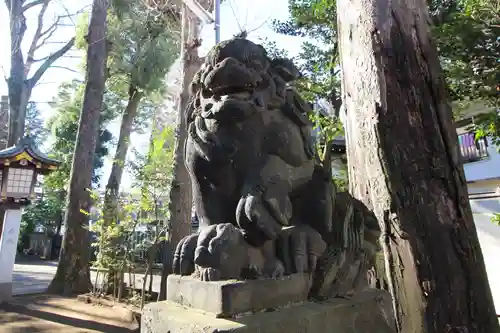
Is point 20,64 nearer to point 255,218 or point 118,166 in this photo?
point 118,166

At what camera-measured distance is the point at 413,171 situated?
93.0 inches

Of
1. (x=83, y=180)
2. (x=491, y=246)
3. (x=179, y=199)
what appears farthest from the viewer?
(x=83, y=180)

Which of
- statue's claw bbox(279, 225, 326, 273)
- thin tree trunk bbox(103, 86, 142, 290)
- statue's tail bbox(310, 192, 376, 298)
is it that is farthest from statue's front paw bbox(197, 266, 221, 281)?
thin tree trunk bbox(103, 86, 142, 290)

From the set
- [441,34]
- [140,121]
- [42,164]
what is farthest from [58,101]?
[441,34]

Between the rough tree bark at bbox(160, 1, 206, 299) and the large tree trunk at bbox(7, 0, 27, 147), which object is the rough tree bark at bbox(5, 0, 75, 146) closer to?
the large tree trunk at bbox(7, 0, 27, 147)

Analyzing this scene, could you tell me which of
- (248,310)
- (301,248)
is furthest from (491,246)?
(248,310)

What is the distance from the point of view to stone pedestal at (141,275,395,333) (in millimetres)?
1273

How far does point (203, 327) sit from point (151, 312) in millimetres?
363

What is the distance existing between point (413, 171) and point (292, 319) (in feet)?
4.73

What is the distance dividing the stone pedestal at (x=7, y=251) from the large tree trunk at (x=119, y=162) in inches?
58.6

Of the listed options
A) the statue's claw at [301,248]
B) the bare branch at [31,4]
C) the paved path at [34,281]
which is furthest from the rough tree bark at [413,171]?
the bare branch at [31,4]

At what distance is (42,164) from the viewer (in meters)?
6.60

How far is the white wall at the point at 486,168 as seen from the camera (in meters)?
9.64

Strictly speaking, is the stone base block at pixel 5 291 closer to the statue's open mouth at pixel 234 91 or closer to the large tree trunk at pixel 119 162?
the large tree trunk at pixel 119 162
